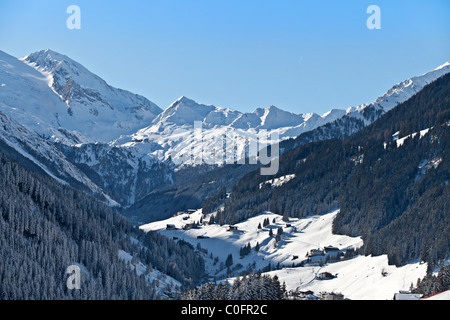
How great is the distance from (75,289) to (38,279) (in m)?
8.61

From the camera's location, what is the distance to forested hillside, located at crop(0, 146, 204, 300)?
14025 cm

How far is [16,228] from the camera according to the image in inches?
6280

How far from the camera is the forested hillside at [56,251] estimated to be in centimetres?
14025

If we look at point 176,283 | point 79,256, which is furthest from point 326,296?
point 79,256

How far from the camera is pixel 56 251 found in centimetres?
15575

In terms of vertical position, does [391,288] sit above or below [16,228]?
below

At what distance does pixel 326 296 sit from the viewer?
149m
